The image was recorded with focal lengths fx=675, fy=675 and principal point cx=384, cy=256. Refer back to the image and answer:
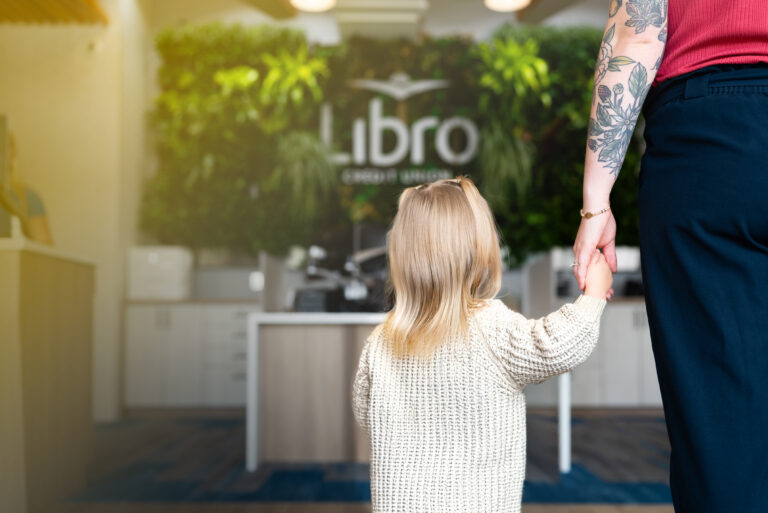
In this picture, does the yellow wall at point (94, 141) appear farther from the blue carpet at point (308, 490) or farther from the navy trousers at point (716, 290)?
the navy trousers at point (716, 290)

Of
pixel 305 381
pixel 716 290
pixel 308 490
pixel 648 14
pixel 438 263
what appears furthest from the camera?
pixel 305 381

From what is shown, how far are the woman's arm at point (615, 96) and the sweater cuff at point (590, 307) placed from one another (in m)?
0.03

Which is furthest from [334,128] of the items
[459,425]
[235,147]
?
[459,425]

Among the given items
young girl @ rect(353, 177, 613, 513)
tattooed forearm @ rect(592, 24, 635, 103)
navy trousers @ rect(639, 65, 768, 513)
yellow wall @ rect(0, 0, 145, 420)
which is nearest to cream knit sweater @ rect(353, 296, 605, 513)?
young girl @ rect(353, 177, 613, 513)

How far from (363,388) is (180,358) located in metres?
3.62

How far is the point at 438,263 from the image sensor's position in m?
1.23

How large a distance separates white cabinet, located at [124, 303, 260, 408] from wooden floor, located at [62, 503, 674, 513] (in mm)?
2180

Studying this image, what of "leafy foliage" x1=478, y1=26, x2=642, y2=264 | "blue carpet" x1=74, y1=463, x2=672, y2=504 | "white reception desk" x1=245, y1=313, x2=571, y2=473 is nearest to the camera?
"blue carpet" x1=74, y1=463, x2=672, y2=504

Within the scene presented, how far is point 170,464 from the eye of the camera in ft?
10.3

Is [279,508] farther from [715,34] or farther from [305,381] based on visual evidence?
[715,34]

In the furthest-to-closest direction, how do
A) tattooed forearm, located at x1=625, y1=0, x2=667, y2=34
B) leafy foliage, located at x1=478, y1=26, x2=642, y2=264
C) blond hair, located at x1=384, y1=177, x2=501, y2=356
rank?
leafy foliage, located at x1=478, y1=26, x2=642, y2=264, blond hair, located at x1=384, y1=177, x2=501, y2=356, tattooed forearm, located at x1=625, y1=0, x2=667, y2=34

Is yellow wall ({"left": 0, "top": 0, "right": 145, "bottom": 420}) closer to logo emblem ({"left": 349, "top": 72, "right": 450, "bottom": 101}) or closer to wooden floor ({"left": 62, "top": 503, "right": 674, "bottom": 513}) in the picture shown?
logo emblem ({"left": 349, "top": 72, "right": 450, "bottom": 101})

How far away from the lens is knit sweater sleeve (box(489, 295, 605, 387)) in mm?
1114

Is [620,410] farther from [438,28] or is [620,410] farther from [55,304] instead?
[55,304]
